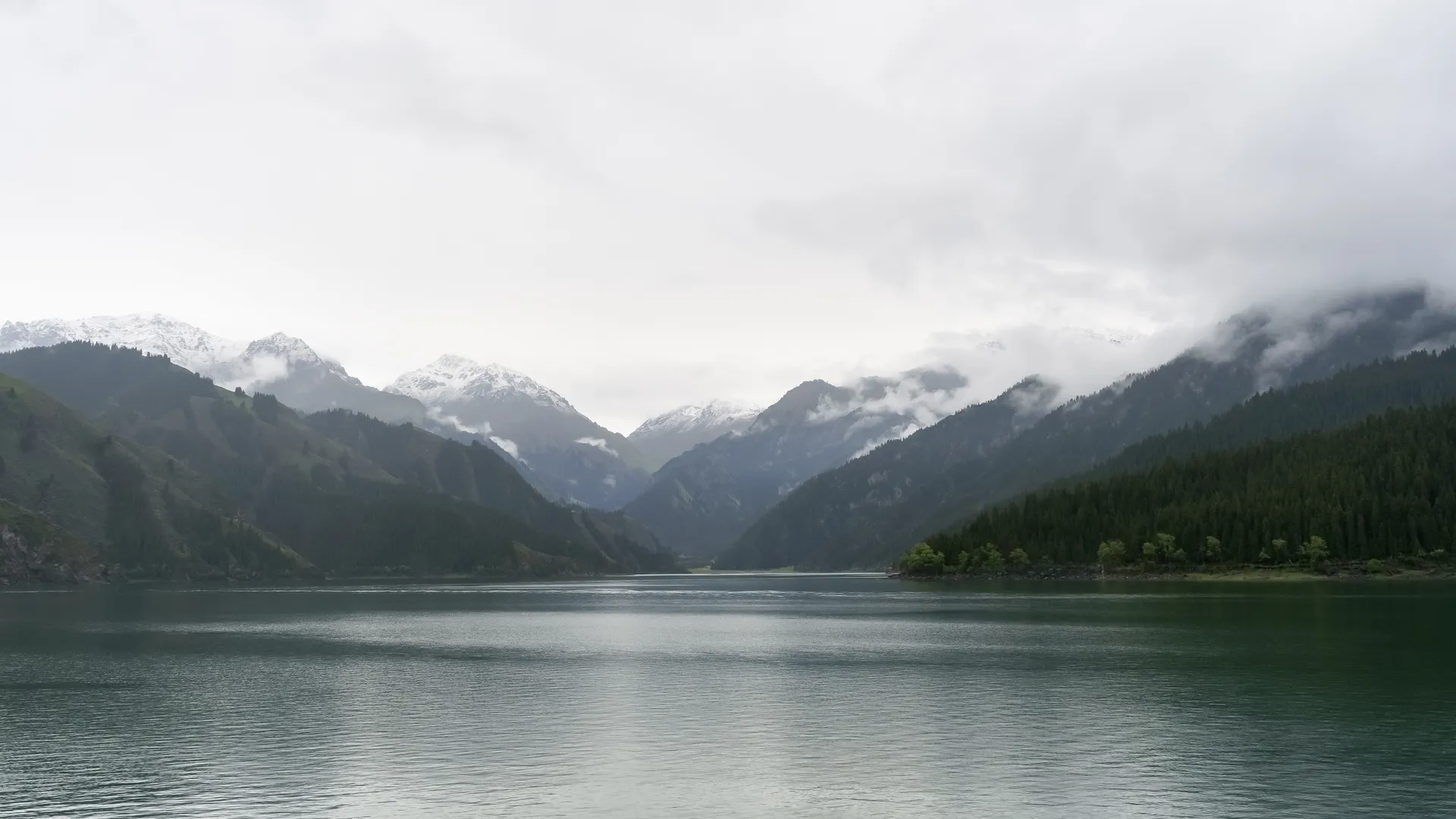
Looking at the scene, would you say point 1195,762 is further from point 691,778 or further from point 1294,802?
point 691,778

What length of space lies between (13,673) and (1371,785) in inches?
3988

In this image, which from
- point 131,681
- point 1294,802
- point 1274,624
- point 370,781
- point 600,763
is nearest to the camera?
point 1294,802

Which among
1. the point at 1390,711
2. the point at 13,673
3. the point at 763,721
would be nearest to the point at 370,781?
the point at 763,721

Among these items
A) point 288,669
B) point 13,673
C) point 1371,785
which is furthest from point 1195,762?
point 13,673

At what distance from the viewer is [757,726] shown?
69.4m

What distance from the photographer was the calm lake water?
50000 mm

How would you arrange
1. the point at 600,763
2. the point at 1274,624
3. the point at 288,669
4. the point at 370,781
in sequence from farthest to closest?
the point at 1274,624, the point at 288,669, the point at 600,763, the point at 370,781

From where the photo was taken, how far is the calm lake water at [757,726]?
5000 centimetres

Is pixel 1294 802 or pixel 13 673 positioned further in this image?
pixel 13 673

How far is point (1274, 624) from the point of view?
13025 centimetres

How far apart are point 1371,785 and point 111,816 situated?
5271 cm

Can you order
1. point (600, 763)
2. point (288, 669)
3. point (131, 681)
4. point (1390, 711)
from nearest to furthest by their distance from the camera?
point (600, 763)
point (1390, 711)
point (131, 681)
point (288, 669)

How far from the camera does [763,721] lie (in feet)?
232

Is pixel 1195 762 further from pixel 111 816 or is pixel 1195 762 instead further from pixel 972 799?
pixel 111 816
